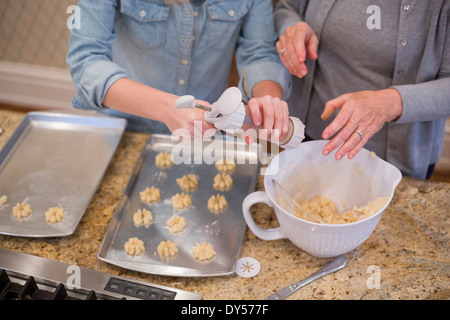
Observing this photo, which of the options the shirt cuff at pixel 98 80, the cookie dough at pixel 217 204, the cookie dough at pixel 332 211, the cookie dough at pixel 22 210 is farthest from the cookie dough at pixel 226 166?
the cookie dough at pixel 22 210

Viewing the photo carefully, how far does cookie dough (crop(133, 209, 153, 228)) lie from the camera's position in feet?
3.27

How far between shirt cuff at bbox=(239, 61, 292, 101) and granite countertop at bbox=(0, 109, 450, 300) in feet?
1.15

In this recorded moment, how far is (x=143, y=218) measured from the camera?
3.30 feet

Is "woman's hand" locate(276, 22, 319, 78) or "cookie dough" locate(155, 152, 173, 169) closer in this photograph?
"woman's hand" locate(276, 22, 319, 78)

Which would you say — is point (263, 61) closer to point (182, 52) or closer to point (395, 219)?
point (182, 52)

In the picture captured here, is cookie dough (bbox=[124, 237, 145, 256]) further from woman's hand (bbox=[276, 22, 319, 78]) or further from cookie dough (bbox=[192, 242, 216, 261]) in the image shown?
woman's hand (bbox=[276, 22, 319, 78])

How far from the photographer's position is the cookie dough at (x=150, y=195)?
3.44ft

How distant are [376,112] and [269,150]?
13.4 inches

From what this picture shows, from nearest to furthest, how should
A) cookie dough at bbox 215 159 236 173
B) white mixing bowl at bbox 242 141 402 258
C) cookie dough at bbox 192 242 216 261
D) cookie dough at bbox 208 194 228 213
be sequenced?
white mixing bowl at bbox 242 141 402 258, cookie dough at bbox 192 242 216 261, cookie dough at bbox 208 194 228 213, cookie dough at bbox 215 159 236 173

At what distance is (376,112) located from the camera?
94 cm

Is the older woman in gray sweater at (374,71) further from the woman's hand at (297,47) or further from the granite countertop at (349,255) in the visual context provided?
the granite countertop at (349,255)

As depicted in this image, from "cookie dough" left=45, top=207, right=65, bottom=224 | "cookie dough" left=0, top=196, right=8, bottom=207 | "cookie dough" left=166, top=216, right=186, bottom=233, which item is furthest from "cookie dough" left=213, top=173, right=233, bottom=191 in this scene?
"cookie dough" left=0, top=196, right=8, bottom=207

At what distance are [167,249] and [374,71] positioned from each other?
75 cm
